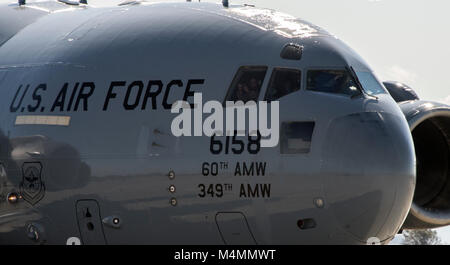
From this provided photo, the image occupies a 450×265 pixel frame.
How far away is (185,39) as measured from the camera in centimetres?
1430

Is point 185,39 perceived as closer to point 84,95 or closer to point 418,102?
point 84,95

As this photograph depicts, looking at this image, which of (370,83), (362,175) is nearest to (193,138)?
(362,175)

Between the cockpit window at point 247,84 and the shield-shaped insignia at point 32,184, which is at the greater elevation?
the cockpit window at point 247,84

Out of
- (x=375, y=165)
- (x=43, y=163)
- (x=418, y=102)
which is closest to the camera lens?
(x=375, y=165)

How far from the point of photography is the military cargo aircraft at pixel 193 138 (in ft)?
42.2

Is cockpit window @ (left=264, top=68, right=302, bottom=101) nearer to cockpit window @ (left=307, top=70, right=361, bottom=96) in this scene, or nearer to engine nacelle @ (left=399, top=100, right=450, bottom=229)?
cockpit window @ (left=307, top=70, right=361, bottom=96)

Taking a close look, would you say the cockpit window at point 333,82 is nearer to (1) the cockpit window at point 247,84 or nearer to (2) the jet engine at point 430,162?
(1) the cockpit window at point 247,84

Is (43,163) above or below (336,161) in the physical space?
below

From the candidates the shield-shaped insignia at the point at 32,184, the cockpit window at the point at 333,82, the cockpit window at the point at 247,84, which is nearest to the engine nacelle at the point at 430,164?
the cockpit window at the point at 333,82

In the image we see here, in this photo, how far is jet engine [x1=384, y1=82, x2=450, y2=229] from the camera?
1686 cm

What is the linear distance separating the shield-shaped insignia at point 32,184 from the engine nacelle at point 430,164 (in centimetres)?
626

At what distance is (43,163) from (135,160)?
5.92ft

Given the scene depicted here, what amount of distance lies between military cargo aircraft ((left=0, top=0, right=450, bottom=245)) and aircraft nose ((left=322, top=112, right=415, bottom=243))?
15 mm
